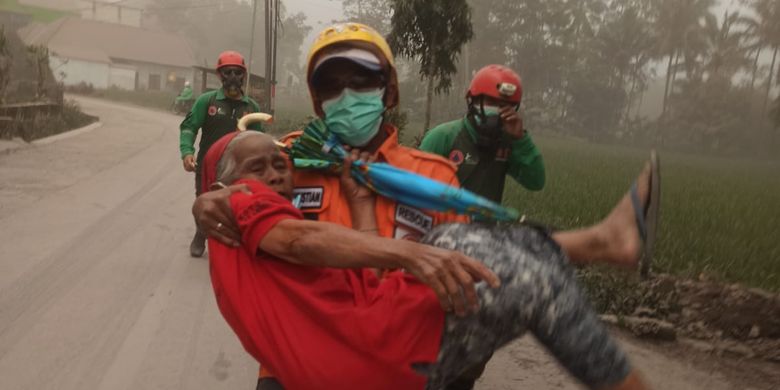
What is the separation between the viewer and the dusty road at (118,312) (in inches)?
150

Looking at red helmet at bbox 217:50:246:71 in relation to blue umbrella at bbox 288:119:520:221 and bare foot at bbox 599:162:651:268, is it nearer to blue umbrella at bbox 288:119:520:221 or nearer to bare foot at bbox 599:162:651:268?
blue umbrella at bbox 288:119:520:221

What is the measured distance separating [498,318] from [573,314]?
15 centimetres

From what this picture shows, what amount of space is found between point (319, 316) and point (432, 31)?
9.00 m

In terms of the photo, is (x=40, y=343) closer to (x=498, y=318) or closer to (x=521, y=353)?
(x=521, y=353)

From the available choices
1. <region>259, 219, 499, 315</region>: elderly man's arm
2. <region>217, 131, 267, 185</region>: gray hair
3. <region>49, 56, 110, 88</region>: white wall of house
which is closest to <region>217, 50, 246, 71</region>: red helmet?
<region>217, 131, 267, 185</region>: gray hair

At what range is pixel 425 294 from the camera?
4.67 feet

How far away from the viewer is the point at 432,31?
32.9 ft

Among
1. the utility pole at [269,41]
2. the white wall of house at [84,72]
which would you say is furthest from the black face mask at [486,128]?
the white wall of house at [84,72]

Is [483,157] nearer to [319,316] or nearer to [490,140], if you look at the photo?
[490,140]

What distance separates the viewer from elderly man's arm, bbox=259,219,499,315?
52.7 inches

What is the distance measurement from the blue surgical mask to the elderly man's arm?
1.99 ft

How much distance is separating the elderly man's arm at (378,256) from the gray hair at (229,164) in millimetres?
447

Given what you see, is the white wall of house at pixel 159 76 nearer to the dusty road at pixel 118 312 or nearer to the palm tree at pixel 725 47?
the palm tree at pixel 725 47

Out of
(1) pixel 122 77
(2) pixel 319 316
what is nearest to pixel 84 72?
(1) pixel 122 77
